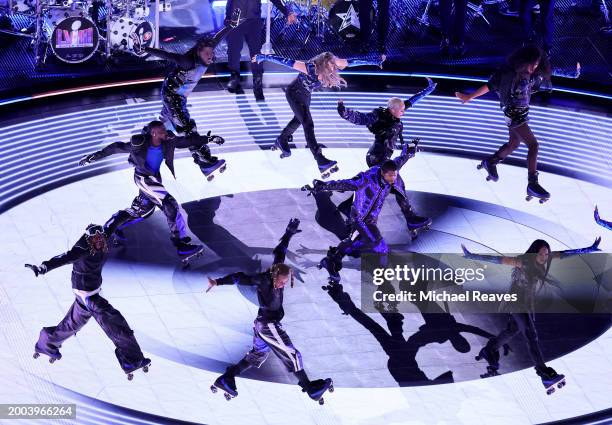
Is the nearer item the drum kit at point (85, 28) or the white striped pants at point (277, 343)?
the white striped pants at point (277, 343)

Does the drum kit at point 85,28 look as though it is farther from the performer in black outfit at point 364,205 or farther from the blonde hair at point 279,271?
the blonde hair at point 279,271

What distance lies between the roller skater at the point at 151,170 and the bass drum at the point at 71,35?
4.98 metres

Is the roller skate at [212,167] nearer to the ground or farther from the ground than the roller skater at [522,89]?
nearer to the ground

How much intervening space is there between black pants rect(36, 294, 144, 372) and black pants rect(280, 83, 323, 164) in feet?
14.1

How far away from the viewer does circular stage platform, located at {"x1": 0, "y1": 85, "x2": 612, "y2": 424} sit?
500 inches

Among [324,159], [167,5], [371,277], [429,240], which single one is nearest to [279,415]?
[371,277]

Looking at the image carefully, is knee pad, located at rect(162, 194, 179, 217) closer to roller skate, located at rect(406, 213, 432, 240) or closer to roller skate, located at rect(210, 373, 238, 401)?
roller skate, located at rect(210, 373, 238, 401)

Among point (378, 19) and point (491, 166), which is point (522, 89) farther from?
point (378, 19)

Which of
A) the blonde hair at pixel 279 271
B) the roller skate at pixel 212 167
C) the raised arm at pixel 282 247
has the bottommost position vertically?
the roller skate at pixel 212 167

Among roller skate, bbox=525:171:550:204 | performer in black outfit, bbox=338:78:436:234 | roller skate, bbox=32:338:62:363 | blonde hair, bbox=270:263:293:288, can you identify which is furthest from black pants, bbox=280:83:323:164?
roller skate, bbox=32:338:62:363

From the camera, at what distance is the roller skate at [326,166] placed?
53.5 ft

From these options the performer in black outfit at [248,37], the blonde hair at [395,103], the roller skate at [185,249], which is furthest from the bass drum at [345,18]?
the roller skate at [185,249]

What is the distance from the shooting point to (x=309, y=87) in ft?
51.9

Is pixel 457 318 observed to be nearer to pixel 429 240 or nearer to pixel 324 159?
pixel 429 240
